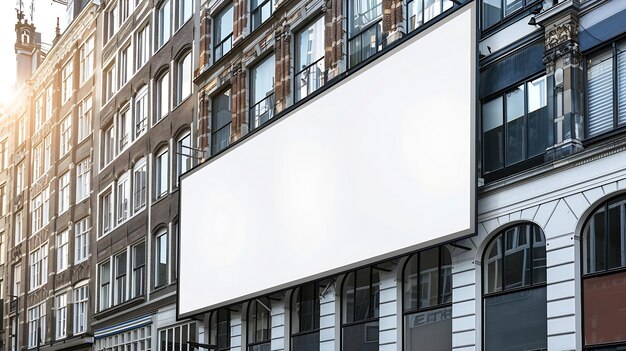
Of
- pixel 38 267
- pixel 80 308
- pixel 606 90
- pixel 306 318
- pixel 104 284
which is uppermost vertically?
pixel 38 267

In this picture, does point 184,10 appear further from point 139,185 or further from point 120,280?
point 120,280

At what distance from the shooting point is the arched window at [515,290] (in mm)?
22781

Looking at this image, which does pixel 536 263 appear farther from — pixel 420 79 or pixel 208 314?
pixel 208 314

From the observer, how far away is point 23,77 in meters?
83.4

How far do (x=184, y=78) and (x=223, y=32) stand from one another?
447 centimetres

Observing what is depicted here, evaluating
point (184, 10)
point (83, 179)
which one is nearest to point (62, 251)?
point (83, 179)

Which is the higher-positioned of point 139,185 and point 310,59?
point 310,59

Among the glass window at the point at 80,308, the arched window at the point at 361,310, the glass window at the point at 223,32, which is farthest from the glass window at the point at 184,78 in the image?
the arched window at the point at 361,310

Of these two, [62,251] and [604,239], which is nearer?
[604,239]

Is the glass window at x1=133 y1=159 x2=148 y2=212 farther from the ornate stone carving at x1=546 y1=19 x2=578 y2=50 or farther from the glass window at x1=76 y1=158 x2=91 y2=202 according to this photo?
the ornate stone carving at x1=546 y1=19 x2=578 y2=50

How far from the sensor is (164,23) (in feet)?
156

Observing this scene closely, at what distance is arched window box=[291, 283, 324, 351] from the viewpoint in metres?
31.5

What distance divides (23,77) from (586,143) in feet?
223

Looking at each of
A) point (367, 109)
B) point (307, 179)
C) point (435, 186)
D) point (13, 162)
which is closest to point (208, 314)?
point (307, 179)
